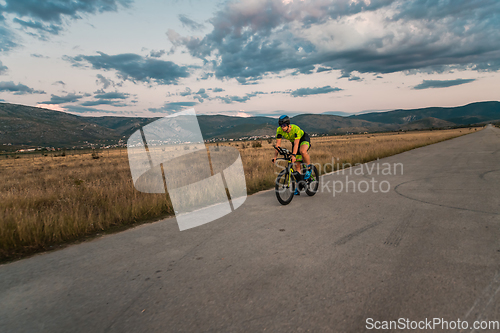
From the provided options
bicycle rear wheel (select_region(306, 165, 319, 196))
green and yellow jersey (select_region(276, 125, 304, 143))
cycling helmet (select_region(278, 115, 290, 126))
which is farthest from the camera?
bicycle rear wheel (select_region(306, 165, 319, 196))

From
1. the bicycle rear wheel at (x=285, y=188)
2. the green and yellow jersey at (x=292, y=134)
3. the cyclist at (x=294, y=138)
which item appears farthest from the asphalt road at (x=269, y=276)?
the green and yellow jersey at (x=292, y=134)

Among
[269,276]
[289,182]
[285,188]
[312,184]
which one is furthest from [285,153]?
[269,276]

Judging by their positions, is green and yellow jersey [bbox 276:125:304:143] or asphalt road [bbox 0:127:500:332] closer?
asphalt road [bbox 0:127:500:332]

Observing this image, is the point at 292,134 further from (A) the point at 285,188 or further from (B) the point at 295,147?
(A) the point at 285,188

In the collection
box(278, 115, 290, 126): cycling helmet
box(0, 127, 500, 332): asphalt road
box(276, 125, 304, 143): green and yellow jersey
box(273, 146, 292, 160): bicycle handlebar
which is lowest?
box(0, 127, 500, 332): asphalt road

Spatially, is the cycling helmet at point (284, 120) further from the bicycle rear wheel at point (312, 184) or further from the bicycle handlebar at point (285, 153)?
the bicycle rear wheel at point (312, 184)

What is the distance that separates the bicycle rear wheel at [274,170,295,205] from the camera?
6.97m

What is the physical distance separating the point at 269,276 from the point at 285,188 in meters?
3.90

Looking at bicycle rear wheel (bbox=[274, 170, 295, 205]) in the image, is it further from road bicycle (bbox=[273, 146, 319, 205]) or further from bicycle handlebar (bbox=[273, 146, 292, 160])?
bicycle handlebar (bbox=[273, 146, 292, 160])

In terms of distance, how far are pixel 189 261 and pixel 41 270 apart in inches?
77.3

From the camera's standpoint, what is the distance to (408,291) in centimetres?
287

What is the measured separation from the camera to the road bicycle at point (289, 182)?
277 inches

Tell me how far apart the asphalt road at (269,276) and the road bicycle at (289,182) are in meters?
1.17

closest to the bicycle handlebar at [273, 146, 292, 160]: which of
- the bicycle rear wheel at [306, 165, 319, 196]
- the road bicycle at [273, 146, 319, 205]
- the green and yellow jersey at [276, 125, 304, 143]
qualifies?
the road bicycle at [273, 146, 319, 205]
